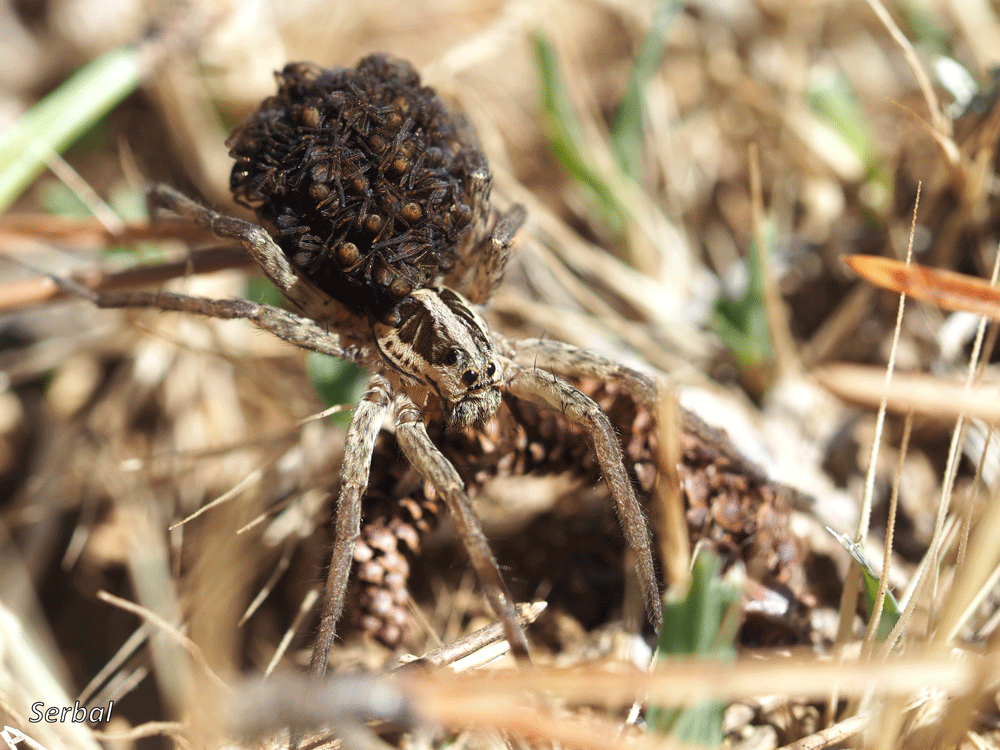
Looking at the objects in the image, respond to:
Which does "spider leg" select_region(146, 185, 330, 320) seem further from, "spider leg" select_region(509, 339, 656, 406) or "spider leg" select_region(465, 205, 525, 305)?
"spider leg" select_region(509, 339, 656, 406)

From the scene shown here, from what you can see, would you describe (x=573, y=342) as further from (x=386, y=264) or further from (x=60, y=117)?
(x=60, y=117)

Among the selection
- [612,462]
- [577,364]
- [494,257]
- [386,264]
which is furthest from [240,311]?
[612,462]

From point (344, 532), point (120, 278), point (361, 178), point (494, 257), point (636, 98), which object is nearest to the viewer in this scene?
point (344, 532)

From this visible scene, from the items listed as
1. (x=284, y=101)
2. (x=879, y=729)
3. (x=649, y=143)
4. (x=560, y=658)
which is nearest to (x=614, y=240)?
(x=649, y=143)

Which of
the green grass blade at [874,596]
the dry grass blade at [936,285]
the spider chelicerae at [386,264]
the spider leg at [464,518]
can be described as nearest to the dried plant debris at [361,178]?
the spider chelicerae at [386,264]

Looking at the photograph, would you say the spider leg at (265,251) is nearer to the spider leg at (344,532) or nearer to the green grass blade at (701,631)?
the spider leg at (344,532)

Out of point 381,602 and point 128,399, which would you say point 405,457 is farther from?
point 128,399

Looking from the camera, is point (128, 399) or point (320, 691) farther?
point (128, 399)
